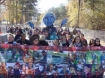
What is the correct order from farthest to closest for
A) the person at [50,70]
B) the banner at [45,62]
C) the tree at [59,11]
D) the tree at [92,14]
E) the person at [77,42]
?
the tree at [59,11], the tree at [92,14], the person at [77,42], the person at [50,70], the banner at [45,62]

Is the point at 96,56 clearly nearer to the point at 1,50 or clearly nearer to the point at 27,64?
the point at 27,64

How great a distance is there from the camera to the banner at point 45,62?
854cm

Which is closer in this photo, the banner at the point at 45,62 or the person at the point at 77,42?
the banner at the point at 45,62

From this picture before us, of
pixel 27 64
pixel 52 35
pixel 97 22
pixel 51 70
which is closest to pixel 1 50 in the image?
pixel 27 64

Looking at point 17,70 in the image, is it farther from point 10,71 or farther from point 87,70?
point 87,70

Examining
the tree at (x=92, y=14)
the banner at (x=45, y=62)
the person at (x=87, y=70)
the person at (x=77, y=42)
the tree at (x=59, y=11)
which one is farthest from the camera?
the tree at (x=59, y=11)

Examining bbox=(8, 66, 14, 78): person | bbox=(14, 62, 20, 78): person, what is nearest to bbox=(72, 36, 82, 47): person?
bbox=(14, 62, 20, 78): person

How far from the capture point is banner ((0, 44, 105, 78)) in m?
8.54

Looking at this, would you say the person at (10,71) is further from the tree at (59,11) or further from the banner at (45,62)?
the tree at (59,11)

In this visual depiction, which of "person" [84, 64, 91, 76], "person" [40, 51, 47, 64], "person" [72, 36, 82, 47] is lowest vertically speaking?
"person" [84, 64, 91, 76]

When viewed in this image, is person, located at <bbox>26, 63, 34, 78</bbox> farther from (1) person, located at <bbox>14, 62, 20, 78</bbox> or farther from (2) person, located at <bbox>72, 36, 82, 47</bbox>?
(2) person, located at <bbox>72, 36, 82, 47</bbox>

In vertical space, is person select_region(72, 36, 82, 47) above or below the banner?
above

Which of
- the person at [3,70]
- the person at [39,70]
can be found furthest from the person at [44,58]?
the person at [3,70]

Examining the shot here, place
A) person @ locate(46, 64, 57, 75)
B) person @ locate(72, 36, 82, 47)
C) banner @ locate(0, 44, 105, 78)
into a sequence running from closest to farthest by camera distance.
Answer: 1. banner @ locate(0, 44, 105, 78)
2. person @ locate(46, 64, 57, 75)
3. person @ locate(72, 36, 82, 47)
